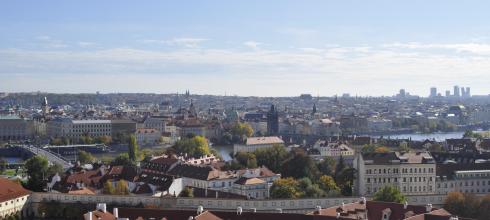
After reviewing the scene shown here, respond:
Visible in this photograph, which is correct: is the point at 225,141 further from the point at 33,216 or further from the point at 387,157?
the point at 33,216

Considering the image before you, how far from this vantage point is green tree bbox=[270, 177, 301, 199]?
1326 inches

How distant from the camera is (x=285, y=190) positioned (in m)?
34.0

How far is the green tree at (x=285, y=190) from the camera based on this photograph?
3369 centimetres

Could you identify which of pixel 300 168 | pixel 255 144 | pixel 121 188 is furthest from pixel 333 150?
pixel 121 188

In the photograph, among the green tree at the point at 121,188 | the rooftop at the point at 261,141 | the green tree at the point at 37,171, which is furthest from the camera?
the rooftop at the point at 261,141

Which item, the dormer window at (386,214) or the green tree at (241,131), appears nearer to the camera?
the dormer window at (386,214)

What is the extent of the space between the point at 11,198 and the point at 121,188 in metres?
6.36

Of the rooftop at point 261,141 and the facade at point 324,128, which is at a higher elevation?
the rooftop at point 261,141

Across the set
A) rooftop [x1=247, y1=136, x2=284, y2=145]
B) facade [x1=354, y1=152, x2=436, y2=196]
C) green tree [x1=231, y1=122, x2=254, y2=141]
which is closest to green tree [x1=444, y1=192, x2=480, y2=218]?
facade [x1=354, y1=152, x2=436, y2=196]

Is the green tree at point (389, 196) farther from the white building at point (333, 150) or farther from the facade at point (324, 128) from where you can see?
the facade at point (324, 128)

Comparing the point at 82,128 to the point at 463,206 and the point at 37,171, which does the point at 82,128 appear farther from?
the point at 463,206

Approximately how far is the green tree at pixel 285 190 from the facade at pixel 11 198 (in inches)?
409

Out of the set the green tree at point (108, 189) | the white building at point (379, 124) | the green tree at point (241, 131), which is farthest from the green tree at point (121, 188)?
the white building at point (379, 124)

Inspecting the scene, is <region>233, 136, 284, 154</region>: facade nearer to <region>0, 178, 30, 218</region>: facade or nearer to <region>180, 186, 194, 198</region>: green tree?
<region>180, 186, 194, 198</region>: green tree
